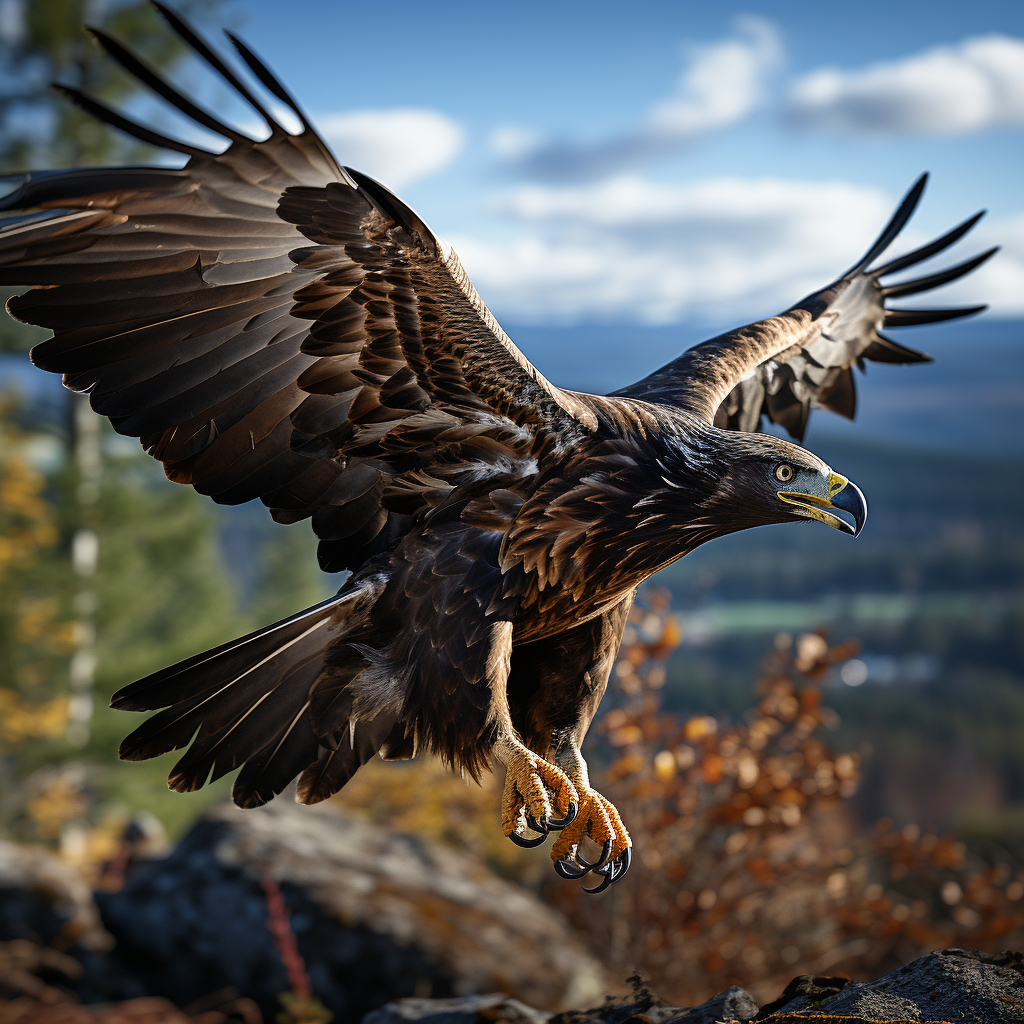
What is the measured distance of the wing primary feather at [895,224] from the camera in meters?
3.66

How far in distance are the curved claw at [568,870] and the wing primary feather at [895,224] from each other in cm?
264

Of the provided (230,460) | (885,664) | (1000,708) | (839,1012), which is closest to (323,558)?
(230,460)

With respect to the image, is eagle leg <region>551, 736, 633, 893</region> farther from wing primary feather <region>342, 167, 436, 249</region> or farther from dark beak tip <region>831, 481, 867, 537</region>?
wing primary feather <region>342, 167, 436, 249</region>

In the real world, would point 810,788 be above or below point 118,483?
below

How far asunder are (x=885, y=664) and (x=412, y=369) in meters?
50.2

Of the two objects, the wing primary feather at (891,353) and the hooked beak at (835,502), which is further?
the wing primary feather at (891,353)

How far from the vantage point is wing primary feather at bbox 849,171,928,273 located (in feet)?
12.0

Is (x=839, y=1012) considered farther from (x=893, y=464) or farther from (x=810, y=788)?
(x=893, y=464)

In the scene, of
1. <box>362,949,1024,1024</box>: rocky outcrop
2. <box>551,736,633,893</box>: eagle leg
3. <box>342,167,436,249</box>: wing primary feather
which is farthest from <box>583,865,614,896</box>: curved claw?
<box>342,167,436,249</box>: wing primary feather

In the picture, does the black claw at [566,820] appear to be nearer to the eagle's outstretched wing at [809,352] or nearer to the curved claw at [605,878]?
the curved claw at [605,878]

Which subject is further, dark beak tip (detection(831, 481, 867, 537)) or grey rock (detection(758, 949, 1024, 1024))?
dark beak tip (detection(831, 481, 867, 537))

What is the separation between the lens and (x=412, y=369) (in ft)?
6.88

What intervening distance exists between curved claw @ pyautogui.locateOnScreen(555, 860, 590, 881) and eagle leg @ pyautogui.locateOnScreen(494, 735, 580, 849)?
129 millimetres

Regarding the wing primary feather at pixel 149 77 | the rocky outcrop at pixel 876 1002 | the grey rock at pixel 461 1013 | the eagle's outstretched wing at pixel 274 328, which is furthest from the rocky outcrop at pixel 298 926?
the wing primary feather at pixel 149 77
